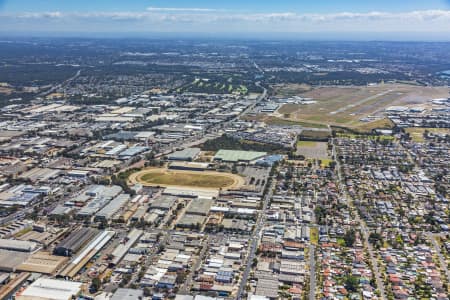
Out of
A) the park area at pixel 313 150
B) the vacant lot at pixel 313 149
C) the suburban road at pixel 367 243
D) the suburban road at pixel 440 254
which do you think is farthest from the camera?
the vacant lot at pixel 313 149

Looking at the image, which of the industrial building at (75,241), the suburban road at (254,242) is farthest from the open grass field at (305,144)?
the industrial building at (75,241)

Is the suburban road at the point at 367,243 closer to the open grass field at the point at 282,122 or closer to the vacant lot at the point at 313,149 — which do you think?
the vacant lot at the point at 313,149

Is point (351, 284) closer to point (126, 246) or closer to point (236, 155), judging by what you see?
point (126, 246)

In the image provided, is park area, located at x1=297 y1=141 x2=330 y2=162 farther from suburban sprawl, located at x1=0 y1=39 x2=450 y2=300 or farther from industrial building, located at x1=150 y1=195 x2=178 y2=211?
industrial building, located at x1=150 y1=195 x2=178 y2=211

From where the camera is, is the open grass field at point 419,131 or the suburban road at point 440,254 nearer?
the suburban road at point 440,254

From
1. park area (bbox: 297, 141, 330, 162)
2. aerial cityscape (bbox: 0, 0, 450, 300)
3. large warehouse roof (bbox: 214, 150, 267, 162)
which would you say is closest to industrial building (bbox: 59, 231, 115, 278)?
aerial cityscape (bbox: 0, 0, 450, 300)

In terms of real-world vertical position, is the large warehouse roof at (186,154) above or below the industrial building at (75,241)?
above

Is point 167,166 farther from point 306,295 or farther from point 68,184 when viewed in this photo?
point 306,295
